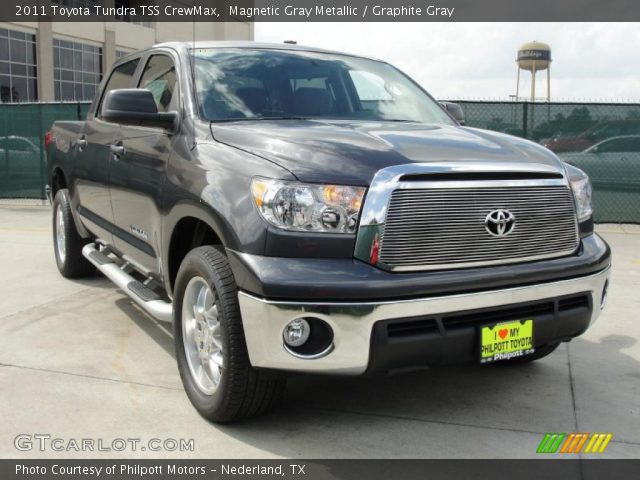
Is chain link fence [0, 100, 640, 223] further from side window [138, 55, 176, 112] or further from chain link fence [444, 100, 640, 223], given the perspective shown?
side window [138, 55, 176, 112]

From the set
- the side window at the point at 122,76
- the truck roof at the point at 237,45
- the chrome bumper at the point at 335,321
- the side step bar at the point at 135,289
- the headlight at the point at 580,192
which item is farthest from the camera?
the side window at the point at 122,76

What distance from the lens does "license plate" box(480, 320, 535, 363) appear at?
10.6 feet

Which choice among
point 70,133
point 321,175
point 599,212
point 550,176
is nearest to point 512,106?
point 599,212

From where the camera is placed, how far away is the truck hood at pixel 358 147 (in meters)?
3.15

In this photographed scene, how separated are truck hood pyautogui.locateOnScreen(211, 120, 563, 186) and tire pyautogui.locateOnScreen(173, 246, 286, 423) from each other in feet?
1.91

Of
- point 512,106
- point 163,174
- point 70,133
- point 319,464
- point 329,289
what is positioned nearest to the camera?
point 329,289

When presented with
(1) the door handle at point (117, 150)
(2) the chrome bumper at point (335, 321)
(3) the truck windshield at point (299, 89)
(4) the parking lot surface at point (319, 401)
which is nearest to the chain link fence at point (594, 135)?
(4) the parking lot surface at point (319, 401)

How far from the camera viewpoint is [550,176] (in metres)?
3.49

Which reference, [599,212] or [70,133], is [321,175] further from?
[599,212]

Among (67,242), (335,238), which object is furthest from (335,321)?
(67,242)

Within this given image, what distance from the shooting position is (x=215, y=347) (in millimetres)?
3523

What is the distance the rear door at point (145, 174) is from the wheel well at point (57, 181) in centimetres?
194

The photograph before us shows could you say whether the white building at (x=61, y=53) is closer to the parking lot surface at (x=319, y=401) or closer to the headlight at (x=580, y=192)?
the parking lot surface at (x=319, y=401)

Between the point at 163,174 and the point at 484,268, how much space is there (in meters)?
1.86
